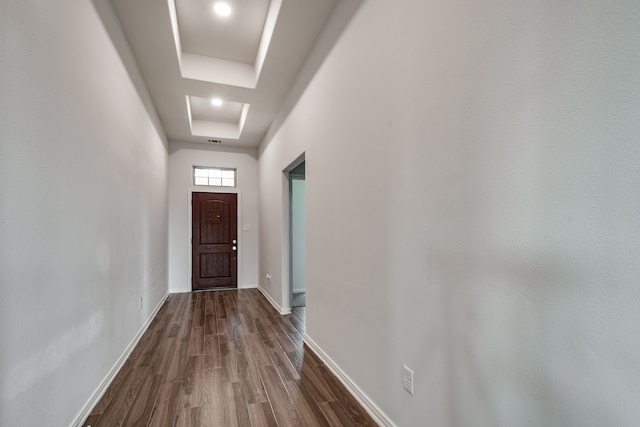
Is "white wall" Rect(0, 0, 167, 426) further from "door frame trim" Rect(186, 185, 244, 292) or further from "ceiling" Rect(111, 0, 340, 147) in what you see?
"door frame trim" Rect(186, 185, 244, 292)

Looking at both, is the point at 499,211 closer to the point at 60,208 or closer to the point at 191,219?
the point at 60,208

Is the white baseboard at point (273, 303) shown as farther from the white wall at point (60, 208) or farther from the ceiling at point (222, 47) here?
the ceiling at point (222, 47)

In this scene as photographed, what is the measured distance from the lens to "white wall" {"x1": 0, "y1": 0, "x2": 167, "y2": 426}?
1.18 m

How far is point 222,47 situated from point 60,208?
2539mm

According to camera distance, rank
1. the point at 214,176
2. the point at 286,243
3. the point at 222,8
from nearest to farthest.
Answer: the point at 222,8 < the point at 286,243 < the point at 214,176

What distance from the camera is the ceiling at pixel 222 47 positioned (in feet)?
8.01

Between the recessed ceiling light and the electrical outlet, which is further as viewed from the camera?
the recessed ceiling light

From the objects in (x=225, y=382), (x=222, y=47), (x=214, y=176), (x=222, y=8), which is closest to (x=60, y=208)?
(x=225, y=382)

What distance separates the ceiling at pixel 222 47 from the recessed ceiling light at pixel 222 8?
4 centimetres

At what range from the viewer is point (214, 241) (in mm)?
5754

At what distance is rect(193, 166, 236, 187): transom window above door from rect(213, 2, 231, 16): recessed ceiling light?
3.53 meters

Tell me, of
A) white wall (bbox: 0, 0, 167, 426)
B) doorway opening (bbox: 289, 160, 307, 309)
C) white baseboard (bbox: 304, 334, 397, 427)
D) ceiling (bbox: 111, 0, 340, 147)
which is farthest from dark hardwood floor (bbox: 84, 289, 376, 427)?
ceiling (bbox: 111, 0, 340, 147)

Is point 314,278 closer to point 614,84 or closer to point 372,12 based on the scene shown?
point 372,12

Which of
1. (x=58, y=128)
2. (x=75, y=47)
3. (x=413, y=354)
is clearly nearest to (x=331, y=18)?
(x=75, y=47)
